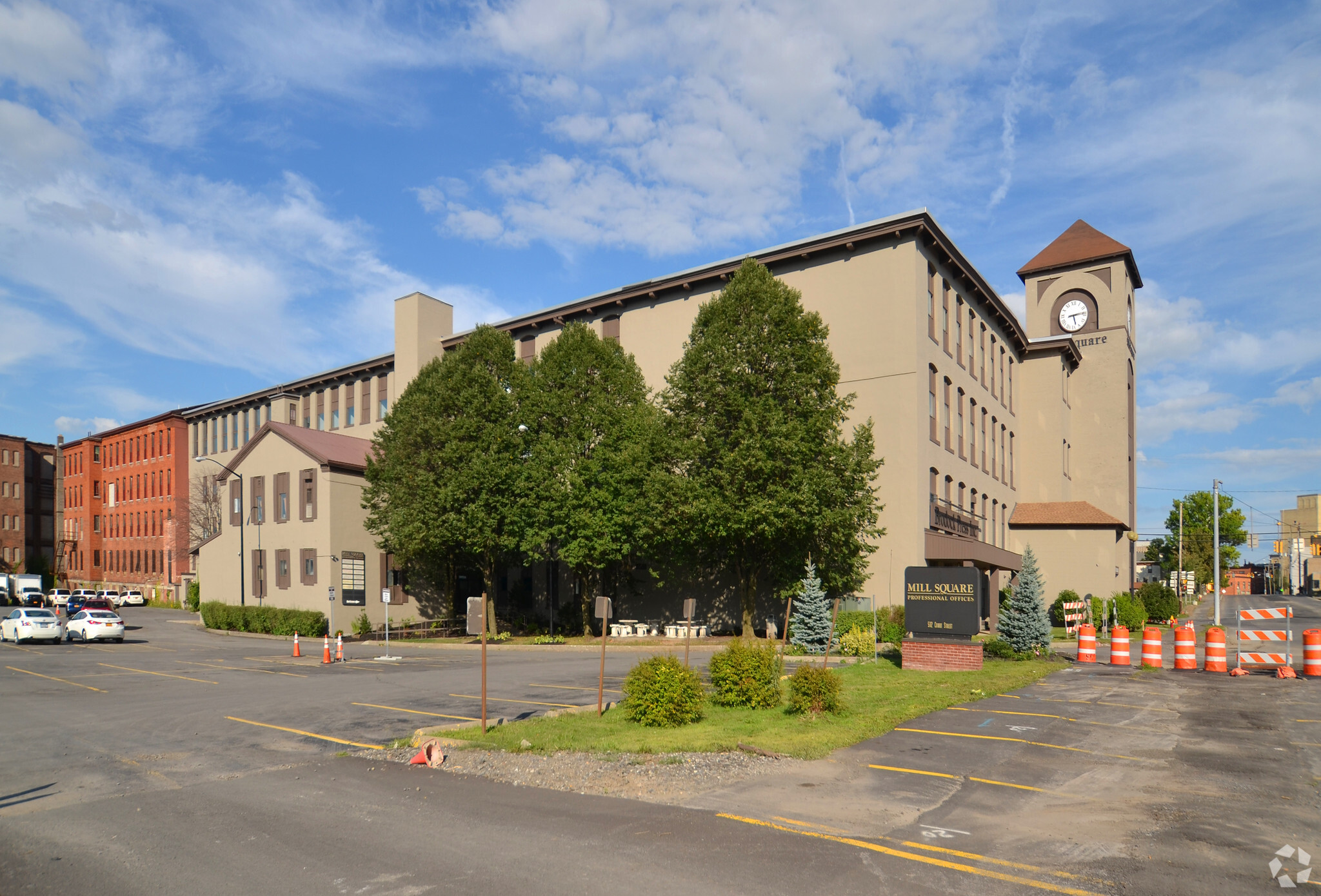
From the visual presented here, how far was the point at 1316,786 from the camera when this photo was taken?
399 inches

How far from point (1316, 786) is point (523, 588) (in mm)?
43936

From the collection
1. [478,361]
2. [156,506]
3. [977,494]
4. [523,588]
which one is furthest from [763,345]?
[156,506]

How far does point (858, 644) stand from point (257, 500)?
3780cm

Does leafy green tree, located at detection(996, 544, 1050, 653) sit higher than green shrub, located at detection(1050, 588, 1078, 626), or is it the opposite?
leafy green tree, located at detection(996, 544, 1050, 653)

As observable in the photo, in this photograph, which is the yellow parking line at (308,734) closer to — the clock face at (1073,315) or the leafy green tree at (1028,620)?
the leafy green tree at (1028,620)

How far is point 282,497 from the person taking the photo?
48.9 meters

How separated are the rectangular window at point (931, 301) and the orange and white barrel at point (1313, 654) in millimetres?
20728

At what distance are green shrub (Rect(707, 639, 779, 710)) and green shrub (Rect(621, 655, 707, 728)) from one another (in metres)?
1.47

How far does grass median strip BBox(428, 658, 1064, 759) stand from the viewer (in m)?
12.6

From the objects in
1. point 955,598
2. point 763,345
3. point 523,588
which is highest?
point 763,345

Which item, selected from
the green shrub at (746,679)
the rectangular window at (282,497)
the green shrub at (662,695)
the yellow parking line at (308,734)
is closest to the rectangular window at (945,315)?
the green shrub at (746,679)

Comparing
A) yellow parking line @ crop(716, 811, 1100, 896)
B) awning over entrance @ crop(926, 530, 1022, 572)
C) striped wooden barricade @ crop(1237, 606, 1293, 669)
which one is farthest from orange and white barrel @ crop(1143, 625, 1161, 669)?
yellow parking line @ crop(716, 811, 1100, 896)

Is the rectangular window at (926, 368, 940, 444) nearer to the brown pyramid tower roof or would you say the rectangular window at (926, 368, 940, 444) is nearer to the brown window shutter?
the brown pyramid tower roof

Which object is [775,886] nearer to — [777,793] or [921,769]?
[777,793]
